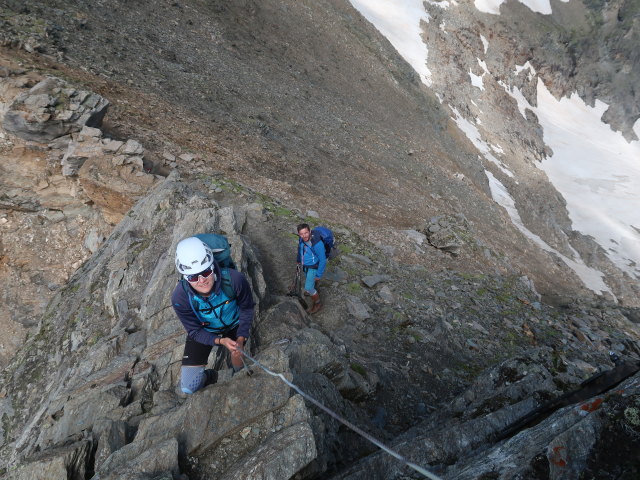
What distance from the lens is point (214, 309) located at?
501cm

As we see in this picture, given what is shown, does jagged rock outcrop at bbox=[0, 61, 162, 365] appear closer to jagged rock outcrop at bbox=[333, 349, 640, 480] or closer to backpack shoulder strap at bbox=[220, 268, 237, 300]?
backpack shoulder strap at bbox=[220, 268, 237, 300]

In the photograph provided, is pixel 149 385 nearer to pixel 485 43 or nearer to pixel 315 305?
pixel 315 305

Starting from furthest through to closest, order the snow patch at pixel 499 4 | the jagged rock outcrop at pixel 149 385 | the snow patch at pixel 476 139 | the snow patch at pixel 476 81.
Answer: the snow patch at pixel 499 4 < the snow patch at pixel 476 81 < the snow patch at pixel 476 139 < the jagged rock outcrop at pixel 149 385

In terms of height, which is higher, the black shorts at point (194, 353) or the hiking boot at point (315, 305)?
the black shorts at point (194, 353)

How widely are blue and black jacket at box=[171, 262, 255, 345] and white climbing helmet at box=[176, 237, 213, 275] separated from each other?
1.13 feet

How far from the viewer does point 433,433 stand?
4.82 m

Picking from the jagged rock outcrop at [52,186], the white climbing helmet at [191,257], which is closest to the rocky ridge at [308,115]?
the jagged rock outcrop at [52,186]

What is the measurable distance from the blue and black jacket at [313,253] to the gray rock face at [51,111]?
9.01m

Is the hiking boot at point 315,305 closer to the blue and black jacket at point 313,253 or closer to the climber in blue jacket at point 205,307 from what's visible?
the blue and black jacket at point 313,253

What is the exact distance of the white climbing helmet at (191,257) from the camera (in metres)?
4.31

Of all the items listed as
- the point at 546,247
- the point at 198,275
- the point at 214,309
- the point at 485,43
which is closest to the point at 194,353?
the point at 214,309

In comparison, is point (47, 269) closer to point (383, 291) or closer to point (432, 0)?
point (383, 291)

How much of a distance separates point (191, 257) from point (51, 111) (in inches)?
428

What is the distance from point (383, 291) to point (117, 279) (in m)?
6.75
